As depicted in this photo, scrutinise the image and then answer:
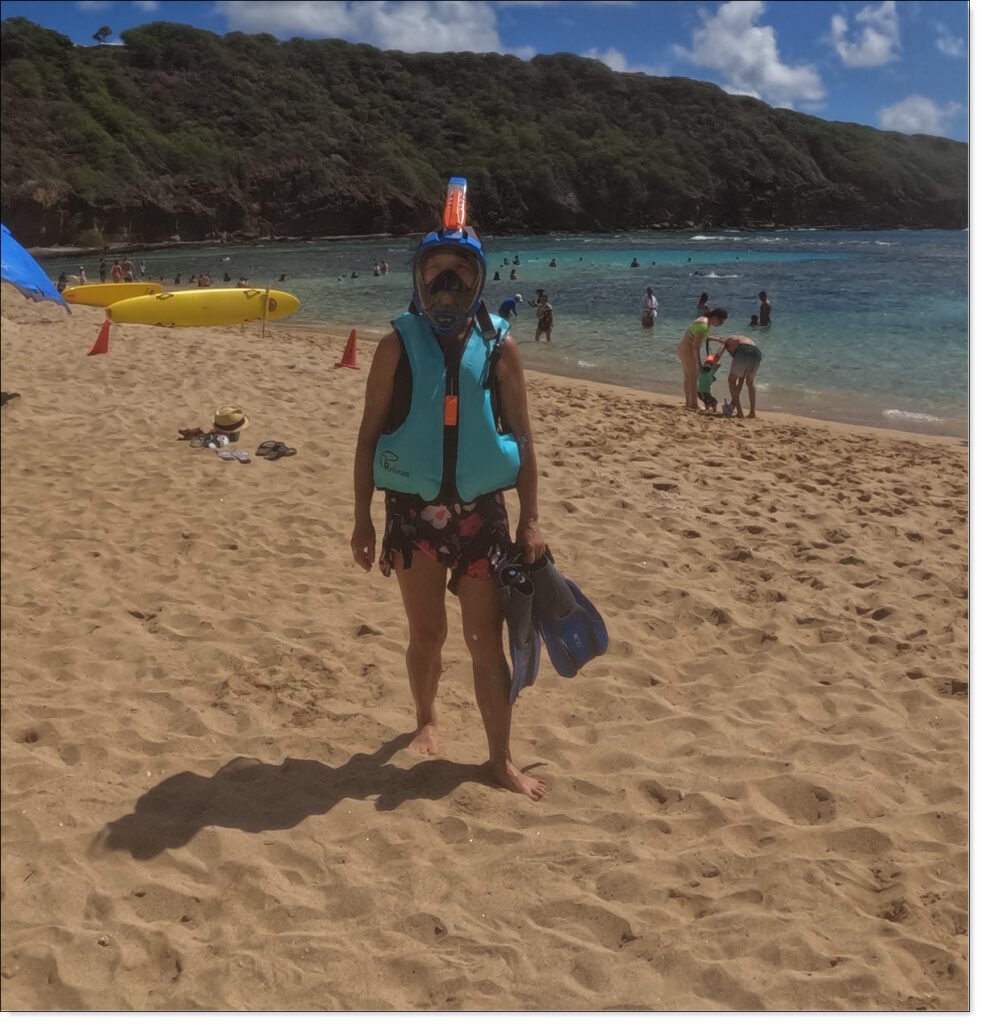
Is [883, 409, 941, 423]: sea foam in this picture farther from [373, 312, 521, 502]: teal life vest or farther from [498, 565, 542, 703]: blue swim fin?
[373, 312, 521, 502]: teal life vest

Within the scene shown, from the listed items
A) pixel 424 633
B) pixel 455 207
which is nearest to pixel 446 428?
pixel 455 207

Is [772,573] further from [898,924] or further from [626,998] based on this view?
[626,998]

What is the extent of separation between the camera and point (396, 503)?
2.77 metres

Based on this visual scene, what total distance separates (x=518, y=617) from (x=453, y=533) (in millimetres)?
350


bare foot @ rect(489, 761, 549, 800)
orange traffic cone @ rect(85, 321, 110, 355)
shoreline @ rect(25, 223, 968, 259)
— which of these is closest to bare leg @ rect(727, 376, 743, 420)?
orange traffic cone @ rect(85, 321, 110, 355)

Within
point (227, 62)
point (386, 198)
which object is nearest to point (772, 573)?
point (386, 198)

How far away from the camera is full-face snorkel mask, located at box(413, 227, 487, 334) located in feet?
8.39

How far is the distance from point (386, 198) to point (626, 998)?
81.0 metres

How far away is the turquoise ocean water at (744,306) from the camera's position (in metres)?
14.2

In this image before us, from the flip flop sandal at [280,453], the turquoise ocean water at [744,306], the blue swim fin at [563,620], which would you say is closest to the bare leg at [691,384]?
the turquoise ocean water at [744,306]

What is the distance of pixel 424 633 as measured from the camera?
300cm

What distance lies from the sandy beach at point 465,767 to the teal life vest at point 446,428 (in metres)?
1.06

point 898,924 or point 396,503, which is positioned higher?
point 396,503

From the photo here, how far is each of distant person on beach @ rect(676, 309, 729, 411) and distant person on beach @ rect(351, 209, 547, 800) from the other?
8647 millimetres
